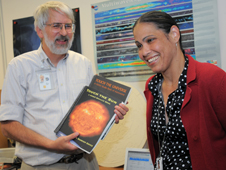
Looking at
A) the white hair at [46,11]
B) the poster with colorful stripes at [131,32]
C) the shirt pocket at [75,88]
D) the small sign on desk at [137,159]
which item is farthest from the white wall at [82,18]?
the white hair at [46,11]

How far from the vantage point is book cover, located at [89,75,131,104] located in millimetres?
1346

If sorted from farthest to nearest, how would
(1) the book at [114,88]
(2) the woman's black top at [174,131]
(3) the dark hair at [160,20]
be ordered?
(1) the book at [114,88] < (3) the dark hair at [160,20] < (2) the woman's black top at [174,131]

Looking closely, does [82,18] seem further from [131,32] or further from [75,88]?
[75,88]

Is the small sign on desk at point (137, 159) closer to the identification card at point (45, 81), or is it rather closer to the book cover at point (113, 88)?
the book cover at point (113, 88)

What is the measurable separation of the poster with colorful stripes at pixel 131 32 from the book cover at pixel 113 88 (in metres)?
1.04

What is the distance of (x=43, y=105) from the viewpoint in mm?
1475

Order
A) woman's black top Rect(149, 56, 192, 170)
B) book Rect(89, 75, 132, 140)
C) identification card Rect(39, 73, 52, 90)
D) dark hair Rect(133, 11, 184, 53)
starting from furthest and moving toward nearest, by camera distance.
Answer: identification card Rect(39, 73, 52, 90) < book Rect(89, 75, 132, 140) < dark hair Rect(133, 11, 184, 53) < woman's black top Rect(149, 56, 192, 170)

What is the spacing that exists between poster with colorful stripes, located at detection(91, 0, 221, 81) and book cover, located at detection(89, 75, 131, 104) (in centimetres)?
104

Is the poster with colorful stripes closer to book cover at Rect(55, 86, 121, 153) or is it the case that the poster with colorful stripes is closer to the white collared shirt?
the white collared shirt

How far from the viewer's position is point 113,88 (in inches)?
53.6

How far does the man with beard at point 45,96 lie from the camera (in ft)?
4.63

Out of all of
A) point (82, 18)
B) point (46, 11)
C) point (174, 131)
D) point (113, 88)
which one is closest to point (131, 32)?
point (82, 18)

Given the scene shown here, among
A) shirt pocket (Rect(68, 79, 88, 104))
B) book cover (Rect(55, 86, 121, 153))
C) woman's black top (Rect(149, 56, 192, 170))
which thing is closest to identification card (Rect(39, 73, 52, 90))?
shirt pocket (Rect(68, 79, 88, 104))

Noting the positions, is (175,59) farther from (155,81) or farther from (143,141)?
(143,141)
